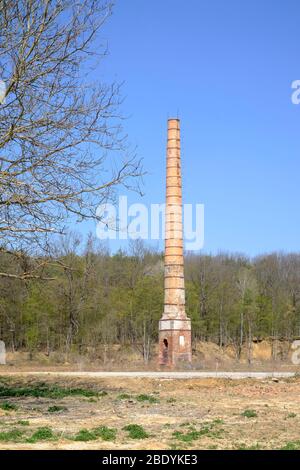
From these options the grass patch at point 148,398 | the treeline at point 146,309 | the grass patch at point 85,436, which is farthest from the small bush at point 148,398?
the treeline at point 146,309

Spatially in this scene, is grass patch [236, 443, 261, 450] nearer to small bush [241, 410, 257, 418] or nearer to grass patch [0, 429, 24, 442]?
grass patch [0, 429, 24, 442]

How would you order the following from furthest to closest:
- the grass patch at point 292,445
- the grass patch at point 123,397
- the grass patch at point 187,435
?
the grass patch at point 123,397, the grass patch at point 187,435, the grass patch at point 292,445

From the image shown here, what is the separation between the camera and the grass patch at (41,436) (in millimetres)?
9945

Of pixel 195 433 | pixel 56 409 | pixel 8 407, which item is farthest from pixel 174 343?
pixel 195 433

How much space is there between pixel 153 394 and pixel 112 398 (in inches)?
80.5

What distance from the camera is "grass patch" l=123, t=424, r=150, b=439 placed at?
410 inches

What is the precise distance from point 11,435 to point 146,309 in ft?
133

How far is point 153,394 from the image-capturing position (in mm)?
20000

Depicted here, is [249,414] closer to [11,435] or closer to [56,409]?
[56,409]

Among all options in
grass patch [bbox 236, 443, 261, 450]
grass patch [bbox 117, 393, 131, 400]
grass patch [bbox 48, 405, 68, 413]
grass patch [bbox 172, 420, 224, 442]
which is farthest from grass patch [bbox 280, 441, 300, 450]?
grass patch [bbox 117, 393, 131, 400]

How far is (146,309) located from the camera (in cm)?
5062

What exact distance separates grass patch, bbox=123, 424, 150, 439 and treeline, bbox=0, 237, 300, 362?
2830 cm

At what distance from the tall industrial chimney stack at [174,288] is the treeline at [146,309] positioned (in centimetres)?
505

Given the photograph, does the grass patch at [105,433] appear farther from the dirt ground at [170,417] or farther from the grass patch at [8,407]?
the grass patch at [8,407]
